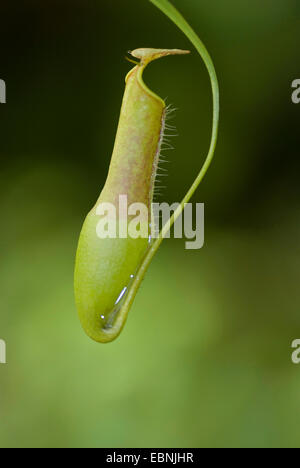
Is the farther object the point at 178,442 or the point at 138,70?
the point at 178,442

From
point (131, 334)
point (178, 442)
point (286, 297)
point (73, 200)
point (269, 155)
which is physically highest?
point (269, 155)

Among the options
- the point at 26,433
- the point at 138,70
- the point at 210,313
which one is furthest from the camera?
the point at 210,313

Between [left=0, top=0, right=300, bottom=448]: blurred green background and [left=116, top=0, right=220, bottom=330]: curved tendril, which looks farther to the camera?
[left=0, top=0, right=300, bottom=448]: blurred green background

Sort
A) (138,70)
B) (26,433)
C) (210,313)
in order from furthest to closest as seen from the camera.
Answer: (210,313)
(26,433)
(138,70)

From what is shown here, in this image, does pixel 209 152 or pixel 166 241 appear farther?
pixel 166 241

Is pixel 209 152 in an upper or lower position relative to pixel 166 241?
lower

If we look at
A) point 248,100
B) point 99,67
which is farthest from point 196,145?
point 99,67

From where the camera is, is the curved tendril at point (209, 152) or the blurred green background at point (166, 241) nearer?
the curved tendril at point (209, 152)

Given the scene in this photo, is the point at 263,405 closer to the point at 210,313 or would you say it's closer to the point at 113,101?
the point at 210,313
